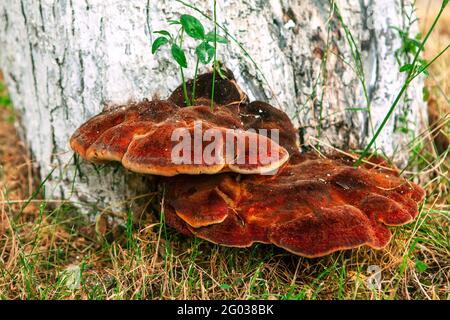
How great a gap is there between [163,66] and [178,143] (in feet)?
3.00

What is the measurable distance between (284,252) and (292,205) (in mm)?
451

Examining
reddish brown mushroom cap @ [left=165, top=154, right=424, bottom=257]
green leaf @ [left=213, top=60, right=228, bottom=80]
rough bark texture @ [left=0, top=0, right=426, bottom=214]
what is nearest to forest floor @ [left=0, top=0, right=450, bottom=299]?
reddish brown mushroom cap @ [left=165, top=154, right=424, bottom=257]

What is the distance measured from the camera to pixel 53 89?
139 inches

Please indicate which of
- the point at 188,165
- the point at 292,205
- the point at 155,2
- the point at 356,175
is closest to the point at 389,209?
the point at 356,175

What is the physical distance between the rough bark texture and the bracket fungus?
0.29 metres

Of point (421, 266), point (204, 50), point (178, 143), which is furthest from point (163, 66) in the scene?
point (421, 266)

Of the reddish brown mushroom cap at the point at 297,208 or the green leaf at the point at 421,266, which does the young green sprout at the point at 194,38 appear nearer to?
the reddish brown mushroom cap at the point at 297,208

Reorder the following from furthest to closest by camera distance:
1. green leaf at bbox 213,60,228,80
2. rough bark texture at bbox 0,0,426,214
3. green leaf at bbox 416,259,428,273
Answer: rough bark texture at bbox 0,0,426,214
green leaf at bbox 213,60,228,80
green leaf at bbox 416,259,428,273

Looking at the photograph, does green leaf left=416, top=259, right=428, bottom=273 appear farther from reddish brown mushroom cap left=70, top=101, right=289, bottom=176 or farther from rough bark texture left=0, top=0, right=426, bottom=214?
rough bark texture left=0, top=0, right=426, bottom=214

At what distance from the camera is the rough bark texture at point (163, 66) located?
327 centimetres

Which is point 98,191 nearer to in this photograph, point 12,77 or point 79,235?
point 79,235

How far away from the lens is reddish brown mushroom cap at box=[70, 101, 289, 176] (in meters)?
2.55

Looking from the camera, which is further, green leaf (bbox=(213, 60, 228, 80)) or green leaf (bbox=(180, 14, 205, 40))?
green leaf (bbox=(213, 60, 228, 80))

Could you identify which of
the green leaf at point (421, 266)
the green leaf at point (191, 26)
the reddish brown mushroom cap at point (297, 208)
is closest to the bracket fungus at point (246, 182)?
the reddish brown mushroom cap at point (297, 208)
